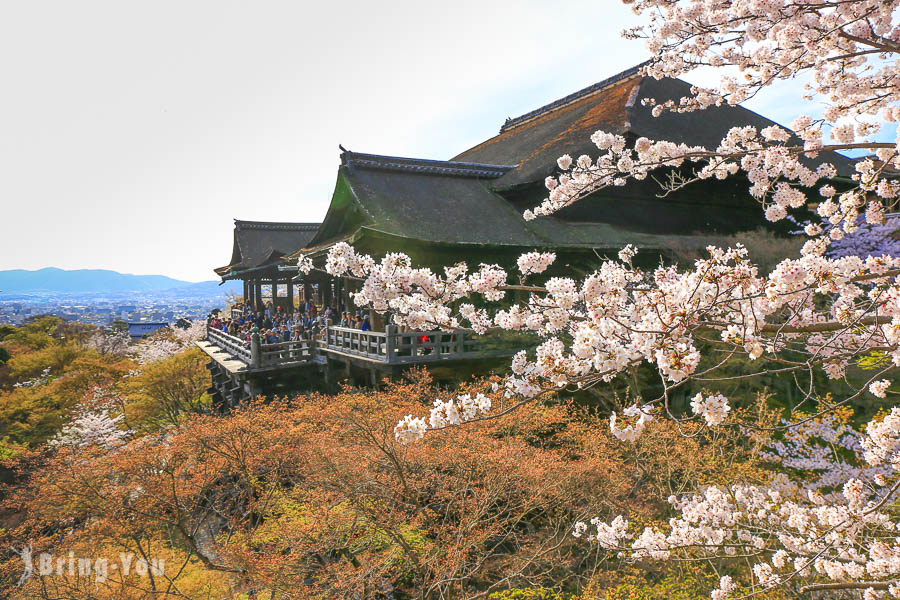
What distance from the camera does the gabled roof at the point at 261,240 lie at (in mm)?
22750

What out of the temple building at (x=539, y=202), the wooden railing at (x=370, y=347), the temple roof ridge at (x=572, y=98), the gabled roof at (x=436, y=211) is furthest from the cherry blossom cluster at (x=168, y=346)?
the temple roof ridge at (x=572, y=98)

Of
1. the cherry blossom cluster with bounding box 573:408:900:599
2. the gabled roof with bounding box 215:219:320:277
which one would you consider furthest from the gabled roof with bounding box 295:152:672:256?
the gabled roof with bounding box 215:219:320:277

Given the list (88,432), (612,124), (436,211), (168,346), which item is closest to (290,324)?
(88,432)

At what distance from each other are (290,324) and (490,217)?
8.05 m

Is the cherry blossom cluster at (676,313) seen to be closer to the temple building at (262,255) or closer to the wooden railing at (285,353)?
the wooden railing at (285,353)

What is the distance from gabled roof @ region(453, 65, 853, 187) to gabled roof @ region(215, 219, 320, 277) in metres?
10.9

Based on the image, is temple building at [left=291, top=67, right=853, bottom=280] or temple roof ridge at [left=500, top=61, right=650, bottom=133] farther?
temple roof ridge at [left=500, top=61, right=650, bottom=133]

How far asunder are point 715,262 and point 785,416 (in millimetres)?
9698

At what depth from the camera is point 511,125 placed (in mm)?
24172

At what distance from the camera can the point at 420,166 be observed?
1488 cm

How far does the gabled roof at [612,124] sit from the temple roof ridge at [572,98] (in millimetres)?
38

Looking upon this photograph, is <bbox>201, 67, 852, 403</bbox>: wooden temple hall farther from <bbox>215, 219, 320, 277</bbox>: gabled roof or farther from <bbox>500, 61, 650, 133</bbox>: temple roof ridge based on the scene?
<bbox>215, 219, 320, 277</bbox>: gabled roof

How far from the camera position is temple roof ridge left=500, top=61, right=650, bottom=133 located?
62.2 feet

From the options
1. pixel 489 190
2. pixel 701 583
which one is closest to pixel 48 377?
pixel 489 190
